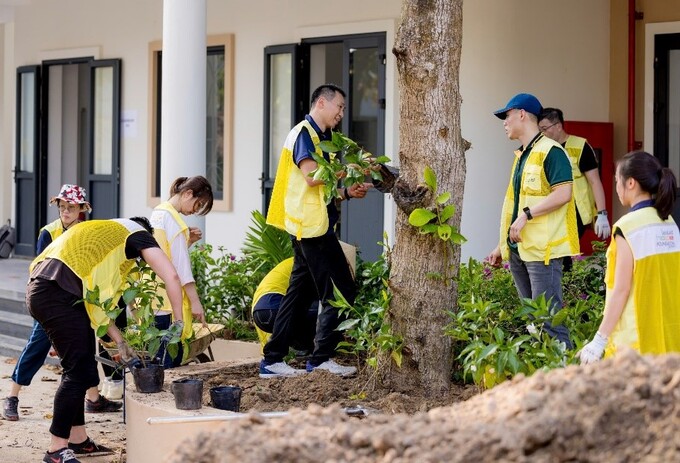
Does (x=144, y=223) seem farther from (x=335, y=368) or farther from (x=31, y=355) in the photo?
(x=31, y=355)

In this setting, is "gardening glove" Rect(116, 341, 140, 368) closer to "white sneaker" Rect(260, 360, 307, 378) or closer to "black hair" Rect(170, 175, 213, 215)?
"white sneaker" Rect(260, 360, 307, 378)

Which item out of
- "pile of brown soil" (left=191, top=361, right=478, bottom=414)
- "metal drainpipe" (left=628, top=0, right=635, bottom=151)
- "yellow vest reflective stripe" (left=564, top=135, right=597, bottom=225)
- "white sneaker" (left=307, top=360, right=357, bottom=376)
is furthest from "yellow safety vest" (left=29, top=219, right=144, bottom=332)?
"metal drainpipe" (left=628, top=0, right=635, bottom=151)

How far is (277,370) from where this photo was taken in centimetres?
680

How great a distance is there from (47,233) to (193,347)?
1.71 m

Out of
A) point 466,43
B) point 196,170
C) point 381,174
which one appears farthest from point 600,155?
point 381,174

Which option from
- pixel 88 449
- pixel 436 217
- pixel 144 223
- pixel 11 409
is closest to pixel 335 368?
pixel 436 217

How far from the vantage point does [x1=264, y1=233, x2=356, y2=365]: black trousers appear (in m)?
6.71

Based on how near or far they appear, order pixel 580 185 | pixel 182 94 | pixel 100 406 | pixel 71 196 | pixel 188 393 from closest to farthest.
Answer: pixel 188 393 < pixel 100 406 < pixel 71 196 < pixel 580 185 < pixel 182 94

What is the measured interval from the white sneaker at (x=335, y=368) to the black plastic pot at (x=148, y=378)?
1008mm

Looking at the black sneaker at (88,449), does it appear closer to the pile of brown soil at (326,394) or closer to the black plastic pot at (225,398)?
the pile of brown soil at (326,394)

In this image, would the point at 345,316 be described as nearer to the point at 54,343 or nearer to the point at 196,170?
the point at 54,343

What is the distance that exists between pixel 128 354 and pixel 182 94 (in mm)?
3906

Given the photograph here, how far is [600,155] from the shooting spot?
973cm

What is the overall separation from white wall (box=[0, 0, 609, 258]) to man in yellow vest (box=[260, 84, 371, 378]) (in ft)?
12.3
